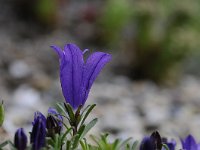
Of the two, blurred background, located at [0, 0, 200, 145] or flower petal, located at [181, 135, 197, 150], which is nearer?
flower petal, located at [181, 135, 197, 150]

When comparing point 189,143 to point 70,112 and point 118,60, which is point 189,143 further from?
point 118,60

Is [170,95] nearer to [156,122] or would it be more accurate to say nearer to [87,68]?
[156,122]

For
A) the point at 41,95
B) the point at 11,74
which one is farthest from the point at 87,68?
the point at 11,74

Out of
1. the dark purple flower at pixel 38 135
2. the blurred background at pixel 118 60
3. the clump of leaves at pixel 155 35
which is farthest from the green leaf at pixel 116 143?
the clump of leaves at pixel 155 35

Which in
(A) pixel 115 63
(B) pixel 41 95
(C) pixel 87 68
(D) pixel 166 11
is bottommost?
(C) pixel 87 68

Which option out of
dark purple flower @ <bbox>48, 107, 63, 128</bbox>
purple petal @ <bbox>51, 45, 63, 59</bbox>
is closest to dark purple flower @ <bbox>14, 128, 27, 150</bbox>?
dark purple flower @ <bbox>48, 107, 63, 128</bbox>

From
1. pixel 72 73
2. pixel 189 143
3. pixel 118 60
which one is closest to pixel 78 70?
pixel 72 73

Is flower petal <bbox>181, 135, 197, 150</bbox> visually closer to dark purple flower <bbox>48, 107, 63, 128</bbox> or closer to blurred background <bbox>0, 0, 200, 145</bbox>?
dark purple flower <bbox>48, 107, 63, 128</bbox>
